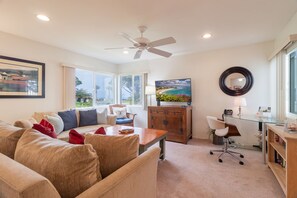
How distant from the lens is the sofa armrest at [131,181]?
31.8 inches

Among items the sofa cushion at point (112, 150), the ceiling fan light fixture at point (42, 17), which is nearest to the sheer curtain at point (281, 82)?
the sofa cushion at point (112, 150)

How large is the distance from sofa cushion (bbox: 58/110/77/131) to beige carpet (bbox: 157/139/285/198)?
7.04 feet

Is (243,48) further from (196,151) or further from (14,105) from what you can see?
(14,105)

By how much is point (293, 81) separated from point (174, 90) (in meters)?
2.52

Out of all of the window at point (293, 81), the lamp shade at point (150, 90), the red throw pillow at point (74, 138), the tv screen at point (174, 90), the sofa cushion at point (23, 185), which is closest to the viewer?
the sofa cushion at point (23, 185)

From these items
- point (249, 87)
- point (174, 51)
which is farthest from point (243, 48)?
point (174, 51)

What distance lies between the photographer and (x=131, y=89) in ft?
18.0

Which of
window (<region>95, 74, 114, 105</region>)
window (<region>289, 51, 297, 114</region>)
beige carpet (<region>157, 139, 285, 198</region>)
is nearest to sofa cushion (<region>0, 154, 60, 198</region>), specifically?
beige carpet (<region>157, 139, 285, 198</region>)

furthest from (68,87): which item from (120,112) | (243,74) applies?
(243,74)

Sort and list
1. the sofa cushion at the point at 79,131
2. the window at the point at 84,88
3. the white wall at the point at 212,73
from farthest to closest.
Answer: the window at the point at 84,88 → the white wall at the point at 212,73 → the sofa cushion at the point at 79,131

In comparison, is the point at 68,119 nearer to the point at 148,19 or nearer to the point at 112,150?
the point at 148,19

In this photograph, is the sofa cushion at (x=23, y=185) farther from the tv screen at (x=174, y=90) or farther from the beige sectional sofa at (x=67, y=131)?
the tv screen at (x=174, y=90)

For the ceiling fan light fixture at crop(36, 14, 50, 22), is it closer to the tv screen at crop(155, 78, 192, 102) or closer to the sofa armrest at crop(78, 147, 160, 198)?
the sofa armrest at crop(78, 147, 160, 198)

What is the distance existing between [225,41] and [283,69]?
48.0 inches
